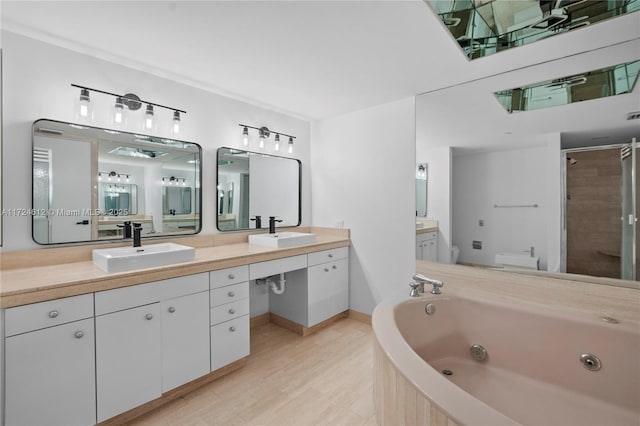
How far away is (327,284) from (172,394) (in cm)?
157

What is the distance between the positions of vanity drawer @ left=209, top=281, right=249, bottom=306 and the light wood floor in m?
0.56

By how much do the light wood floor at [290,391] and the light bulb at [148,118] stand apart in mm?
1971

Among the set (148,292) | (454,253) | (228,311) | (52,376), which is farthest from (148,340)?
(454,253)

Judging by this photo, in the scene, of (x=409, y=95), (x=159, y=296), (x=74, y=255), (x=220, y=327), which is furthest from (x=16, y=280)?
(x=409, y=95)

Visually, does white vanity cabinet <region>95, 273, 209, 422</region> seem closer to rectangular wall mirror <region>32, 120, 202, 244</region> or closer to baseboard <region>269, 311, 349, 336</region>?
rectangular wall mirror <region>32, 120, 202, 244</region>

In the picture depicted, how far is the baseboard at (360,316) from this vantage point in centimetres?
305

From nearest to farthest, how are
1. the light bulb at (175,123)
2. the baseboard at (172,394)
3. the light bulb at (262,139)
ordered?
the baseboard at (172,394), the light bulb at (175,123), the light bulb at (262,139)

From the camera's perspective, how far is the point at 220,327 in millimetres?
2049

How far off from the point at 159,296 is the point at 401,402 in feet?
4.79

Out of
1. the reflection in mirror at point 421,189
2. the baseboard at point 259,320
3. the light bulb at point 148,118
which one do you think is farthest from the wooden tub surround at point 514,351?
the light bulb at point 148,118

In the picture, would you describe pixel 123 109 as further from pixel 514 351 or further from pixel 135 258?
pixel 514 351

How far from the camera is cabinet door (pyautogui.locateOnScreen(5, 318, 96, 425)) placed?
1327 mm

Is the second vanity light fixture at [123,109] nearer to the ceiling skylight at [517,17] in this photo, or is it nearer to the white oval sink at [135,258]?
the white oval sink at [135,258]

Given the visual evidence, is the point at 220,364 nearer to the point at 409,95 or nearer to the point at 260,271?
the point at 260,271
